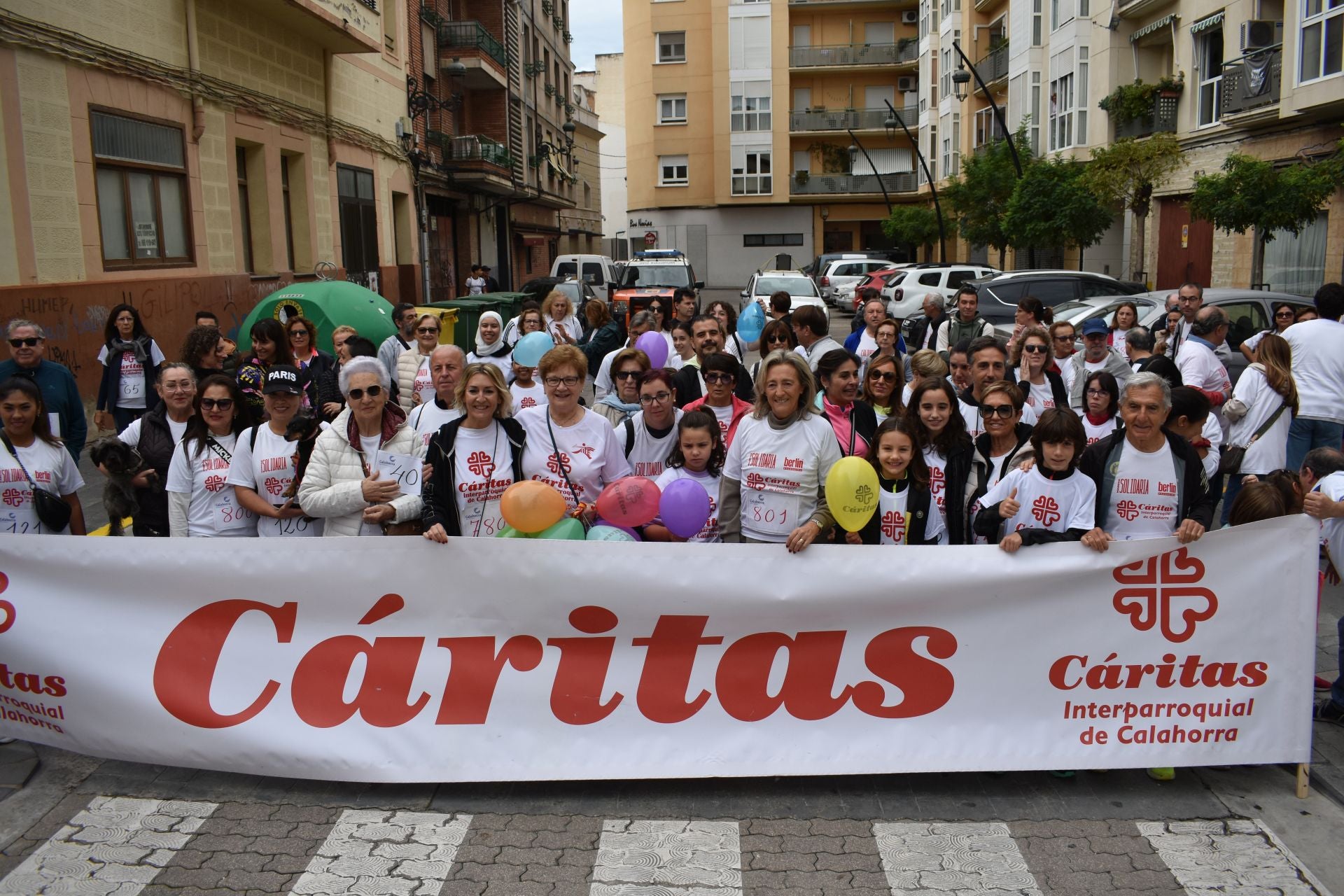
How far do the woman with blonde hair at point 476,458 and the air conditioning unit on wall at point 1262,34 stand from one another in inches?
856

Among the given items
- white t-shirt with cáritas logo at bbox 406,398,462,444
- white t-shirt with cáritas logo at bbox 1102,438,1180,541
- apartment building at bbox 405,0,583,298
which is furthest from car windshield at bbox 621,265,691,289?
white t-shirt with cáritas logo at bbox 1102,438,1180,541

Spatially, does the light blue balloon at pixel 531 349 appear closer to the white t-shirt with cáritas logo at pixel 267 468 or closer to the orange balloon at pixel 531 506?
the white t-shirt with cáritas logo at pixel 267 468

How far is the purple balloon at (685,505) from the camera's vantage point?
5.21m

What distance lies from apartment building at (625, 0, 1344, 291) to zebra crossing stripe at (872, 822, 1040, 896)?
2698 cm

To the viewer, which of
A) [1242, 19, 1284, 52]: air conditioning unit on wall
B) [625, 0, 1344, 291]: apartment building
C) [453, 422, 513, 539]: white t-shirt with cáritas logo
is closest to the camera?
[453, 422, 513, 539]: white t-shirt with cáritas logo

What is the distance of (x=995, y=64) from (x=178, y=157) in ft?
111

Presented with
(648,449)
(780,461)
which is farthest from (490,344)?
(780,461)

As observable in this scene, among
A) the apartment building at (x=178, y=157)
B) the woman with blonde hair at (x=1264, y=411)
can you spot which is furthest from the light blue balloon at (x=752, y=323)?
the apartment building at (x=178, y=157)

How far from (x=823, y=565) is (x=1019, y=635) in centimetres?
89

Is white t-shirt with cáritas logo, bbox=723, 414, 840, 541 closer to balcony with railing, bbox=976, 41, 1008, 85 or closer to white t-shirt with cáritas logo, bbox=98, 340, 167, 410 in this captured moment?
white t-shirt with cáritas logo, bbox=98, 340, 167, 410

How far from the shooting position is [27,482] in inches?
214

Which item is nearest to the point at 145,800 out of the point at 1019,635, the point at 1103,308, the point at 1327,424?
the point at 1019,635

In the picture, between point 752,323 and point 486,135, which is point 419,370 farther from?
point 486,135

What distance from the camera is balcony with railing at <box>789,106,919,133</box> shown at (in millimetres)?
57594
